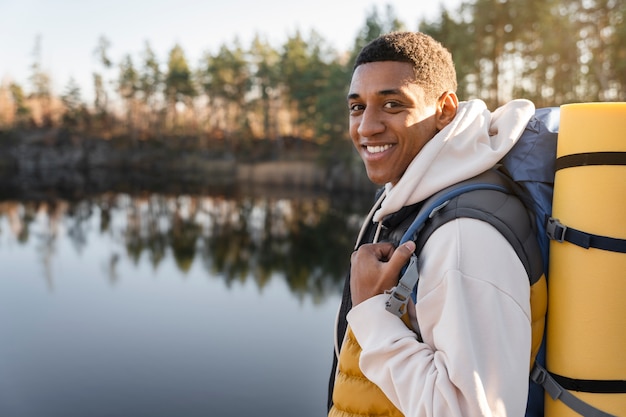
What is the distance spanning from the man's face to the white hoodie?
0.84 ft

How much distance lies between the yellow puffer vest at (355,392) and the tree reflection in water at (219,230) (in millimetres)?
10623

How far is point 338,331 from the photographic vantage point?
1794mm

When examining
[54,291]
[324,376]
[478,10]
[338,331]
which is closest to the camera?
[338,331]

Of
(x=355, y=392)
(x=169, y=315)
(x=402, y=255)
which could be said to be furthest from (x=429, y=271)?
(x=169, y=315)

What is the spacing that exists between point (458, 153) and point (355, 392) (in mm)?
705

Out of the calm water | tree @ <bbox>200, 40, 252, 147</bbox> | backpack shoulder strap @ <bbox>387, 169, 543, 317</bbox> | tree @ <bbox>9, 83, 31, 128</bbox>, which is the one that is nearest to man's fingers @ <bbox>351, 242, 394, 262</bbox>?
backpack shoulder strap @ <bbox>387, 169, 543, 317</bbox>

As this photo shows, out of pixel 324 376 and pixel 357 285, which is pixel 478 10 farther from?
pixel 357 285

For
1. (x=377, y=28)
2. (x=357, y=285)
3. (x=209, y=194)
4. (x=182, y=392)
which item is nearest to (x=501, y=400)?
(x=357, y=285)

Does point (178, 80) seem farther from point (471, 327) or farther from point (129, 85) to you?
point (471, 327)

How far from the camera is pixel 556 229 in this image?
4.26 ft

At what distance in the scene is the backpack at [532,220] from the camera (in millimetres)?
1263

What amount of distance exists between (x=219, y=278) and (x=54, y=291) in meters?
3.77

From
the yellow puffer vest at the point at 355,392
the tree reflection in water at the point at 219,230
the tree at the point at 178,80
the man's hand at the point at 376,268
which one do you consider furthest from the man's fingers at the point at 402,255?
the tree at the point at 178,80

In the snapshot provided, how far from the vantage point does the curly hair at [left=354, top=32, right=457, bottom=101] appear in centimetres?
150
